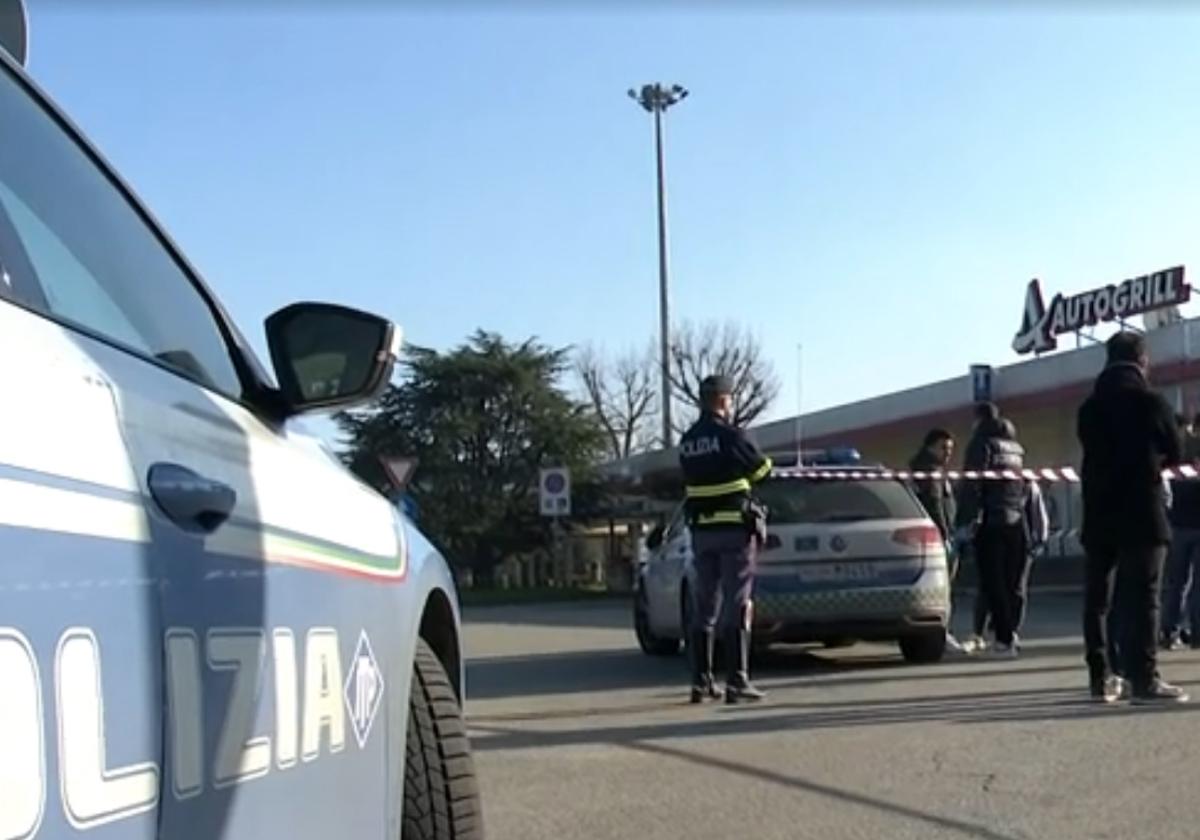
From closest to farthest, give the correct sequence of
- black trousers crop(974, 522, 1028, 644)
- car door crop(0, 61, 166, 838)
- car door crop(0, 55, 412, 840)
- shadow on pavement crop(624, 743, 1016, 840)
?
car door crop(0, 61, 166, 838) < car door crop(0, 55, 412, 840) < shadow on pavement crop(624, 743, 1016, 840) < black trousers crop(974, 522, 1028, 644)

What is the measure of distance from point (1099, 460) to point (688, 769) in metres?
2.92

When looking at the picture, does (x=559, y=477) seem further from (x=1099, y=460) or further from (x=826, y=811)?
(x=826, y=811)

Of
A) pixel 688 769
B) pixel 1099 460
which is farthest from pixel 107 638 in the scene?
pixel 1099 460

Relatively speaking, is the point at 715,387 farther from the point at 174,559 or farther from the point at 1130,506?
the point at 174,559

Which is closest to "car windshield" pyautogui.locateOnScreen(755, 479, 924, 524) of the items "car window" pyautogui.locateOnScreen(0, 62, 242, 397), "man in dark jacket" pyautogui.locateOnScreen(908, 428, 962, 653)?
"man in dark jacket" pyautogui.locateOnScreen(908, 428, 962, 653)

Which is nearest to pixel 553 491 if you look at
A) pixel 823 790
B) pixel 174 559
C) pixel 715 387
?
pixel 715 387

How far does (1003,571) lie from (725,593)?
303cm

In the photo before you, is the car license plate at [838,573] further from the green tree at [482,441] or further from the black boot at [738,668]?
the green tree at [482,441]

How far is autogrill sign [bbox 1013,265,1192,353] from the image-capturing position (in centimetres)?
3425

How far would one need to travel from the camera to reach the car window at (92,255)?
7.91 ft

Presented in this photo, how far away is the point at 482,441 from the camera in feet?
187

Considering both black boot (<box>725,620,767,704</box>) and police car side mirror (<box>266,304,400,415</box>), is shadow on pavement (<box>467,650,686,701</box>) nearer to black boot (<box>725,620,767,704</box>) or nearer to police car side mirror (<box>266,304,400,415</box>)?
black boot (<box>725,620,767,704</box>)

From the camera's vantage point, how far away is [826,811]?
615 centimetres

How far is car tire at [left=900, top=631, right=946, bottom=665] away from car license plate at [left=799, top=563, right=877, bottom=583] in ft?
2.08
